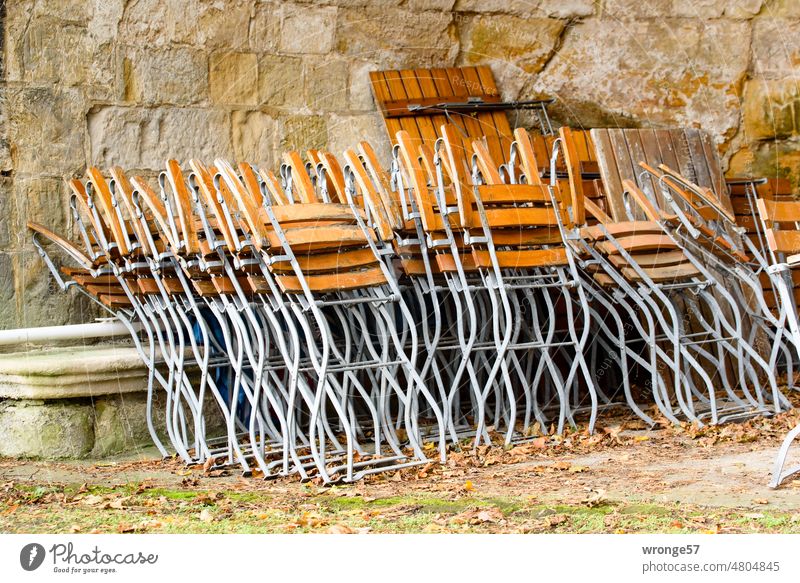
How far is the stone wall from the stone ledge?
97cm

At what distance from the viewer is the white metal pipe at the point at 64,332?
541 cm

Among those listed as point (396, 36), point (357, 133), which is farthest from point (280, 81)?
point (396, 36)

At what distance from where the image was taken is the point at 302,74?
22.4 feet

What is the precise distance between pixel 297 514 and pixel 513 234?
1.62 metres

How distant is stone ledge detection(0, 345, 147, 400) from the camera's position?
484 centimetres

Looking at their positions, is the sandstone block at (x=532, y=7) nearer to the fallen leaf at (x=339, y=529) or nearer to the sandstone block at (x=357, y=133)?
the sandstone block at (x=357, y=133)

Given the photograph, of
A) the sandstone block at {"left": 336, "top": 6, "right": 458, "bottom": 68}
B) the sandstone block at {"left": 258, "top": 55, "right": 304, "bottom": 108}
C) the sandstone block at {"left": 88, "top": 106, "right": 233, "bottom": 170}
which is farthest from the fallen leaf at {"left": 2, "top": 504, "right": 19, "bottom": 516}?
the sandstone block at {"left": 336, "top": 6, "right": 458, "bottom": 68}

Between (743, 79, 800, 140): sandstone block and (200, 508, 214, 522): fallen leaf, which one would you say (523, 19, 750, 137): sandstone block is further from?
(200, 508, 214, 522): fallen leaf

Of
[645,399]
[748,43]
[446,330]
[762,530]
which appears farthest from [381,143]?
[762,530]

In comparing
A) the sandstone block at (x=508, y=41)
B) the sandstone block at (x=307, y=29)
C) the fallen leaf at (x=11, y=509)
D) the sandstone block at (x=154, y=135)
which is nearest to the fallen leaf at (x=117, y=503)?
the fallen leaf at (x=11, y=509)

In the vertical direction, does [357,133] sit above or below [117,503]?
above

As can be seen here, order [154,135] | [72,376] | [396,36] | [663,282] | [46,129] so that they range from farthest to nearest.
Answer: [396,36] → [154,135] → [46,129] → [663,282] → [72,376]

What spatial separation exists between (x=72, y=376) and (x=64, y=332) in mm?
672

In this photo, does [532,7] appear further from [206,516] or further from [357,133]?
[206,516]
